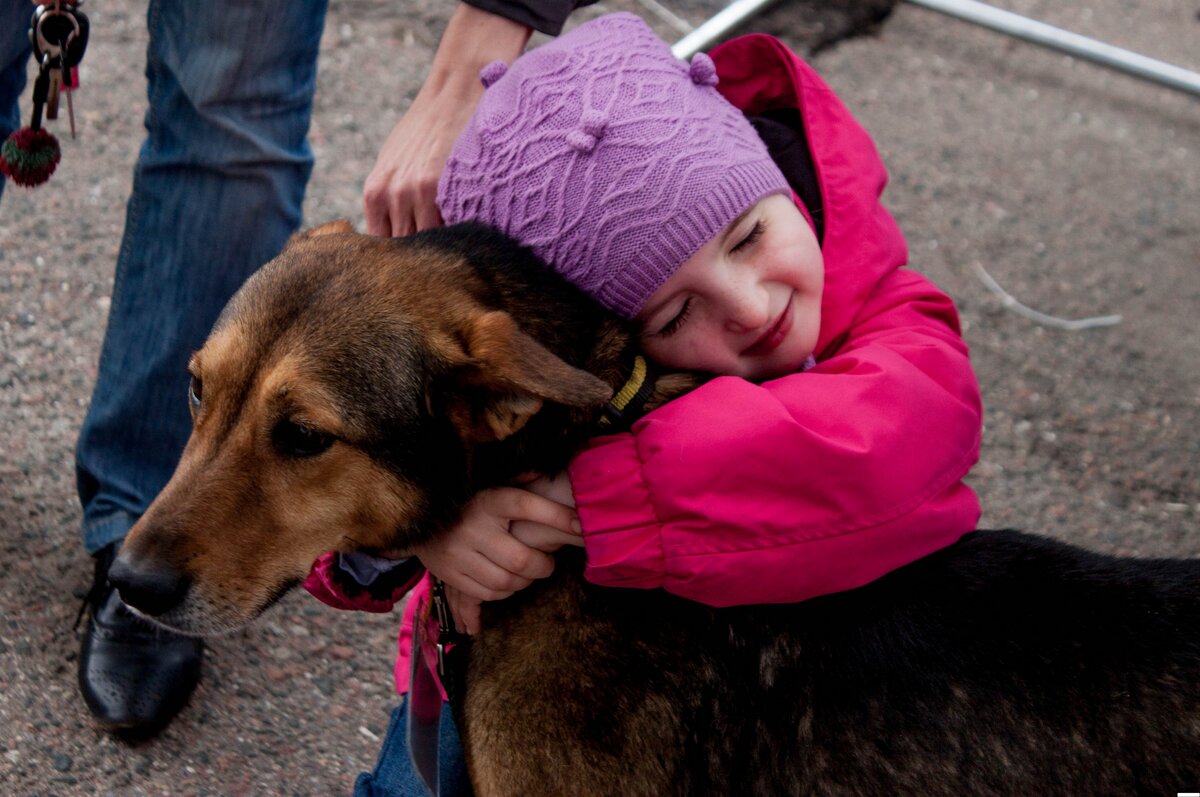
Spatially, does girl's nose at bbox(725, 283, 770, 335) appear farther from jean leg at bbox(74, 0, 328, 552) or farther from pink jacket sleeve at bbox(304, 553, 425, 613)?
jean leg at bbox(74, 0, 328, 552)

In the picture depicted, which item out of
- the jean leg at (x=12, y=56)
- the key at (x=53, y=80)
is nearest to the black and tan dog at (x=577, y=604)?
the key at (x=53, y=80)

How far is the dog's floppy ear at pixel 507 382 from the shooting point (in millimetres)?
2479

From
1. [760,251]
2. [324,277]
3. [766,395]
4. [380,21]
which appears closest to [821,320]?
[760,251]

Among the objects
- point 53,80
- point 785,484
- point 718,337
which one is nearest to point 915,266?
point 718,337

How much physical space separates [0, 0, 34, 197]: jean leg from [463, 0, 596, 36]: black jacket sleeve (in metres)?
1.34

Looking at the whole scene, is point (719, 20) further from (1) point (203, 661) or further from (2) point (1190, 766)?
(2) point (1190, 766)

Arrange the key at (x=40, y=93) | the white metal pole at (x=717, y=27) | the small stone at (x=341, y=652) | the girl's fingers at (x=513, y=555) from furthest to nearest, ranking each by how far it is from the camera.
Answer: the white metal pole at (x=717, y=27)
the small stone at (x=341, y=652)
the key at (x=40, y=93)
the girl's fingers at (x=513, y=555)

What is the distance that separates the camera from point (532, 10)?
334 centimetres

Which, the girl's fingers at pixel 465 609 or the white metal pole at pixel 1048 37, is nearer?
the girl's fingers at pixel 465 609

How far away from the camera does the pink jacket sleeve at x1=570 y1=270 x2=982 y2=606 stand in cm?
266

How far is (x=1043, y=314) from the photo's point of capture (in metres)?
5.84

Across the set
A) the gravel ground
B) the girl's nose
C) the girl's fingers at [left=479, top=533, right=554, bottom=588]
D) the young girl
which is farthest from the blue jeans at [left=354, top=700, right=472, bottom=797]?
the girl's nose

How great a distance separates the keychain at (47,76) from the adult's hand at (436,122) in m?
0.89

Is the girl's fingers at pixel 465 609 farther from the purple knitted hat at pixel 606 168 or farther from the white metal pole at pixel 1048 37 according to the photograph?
the white metal pole at pixel 1048 37
